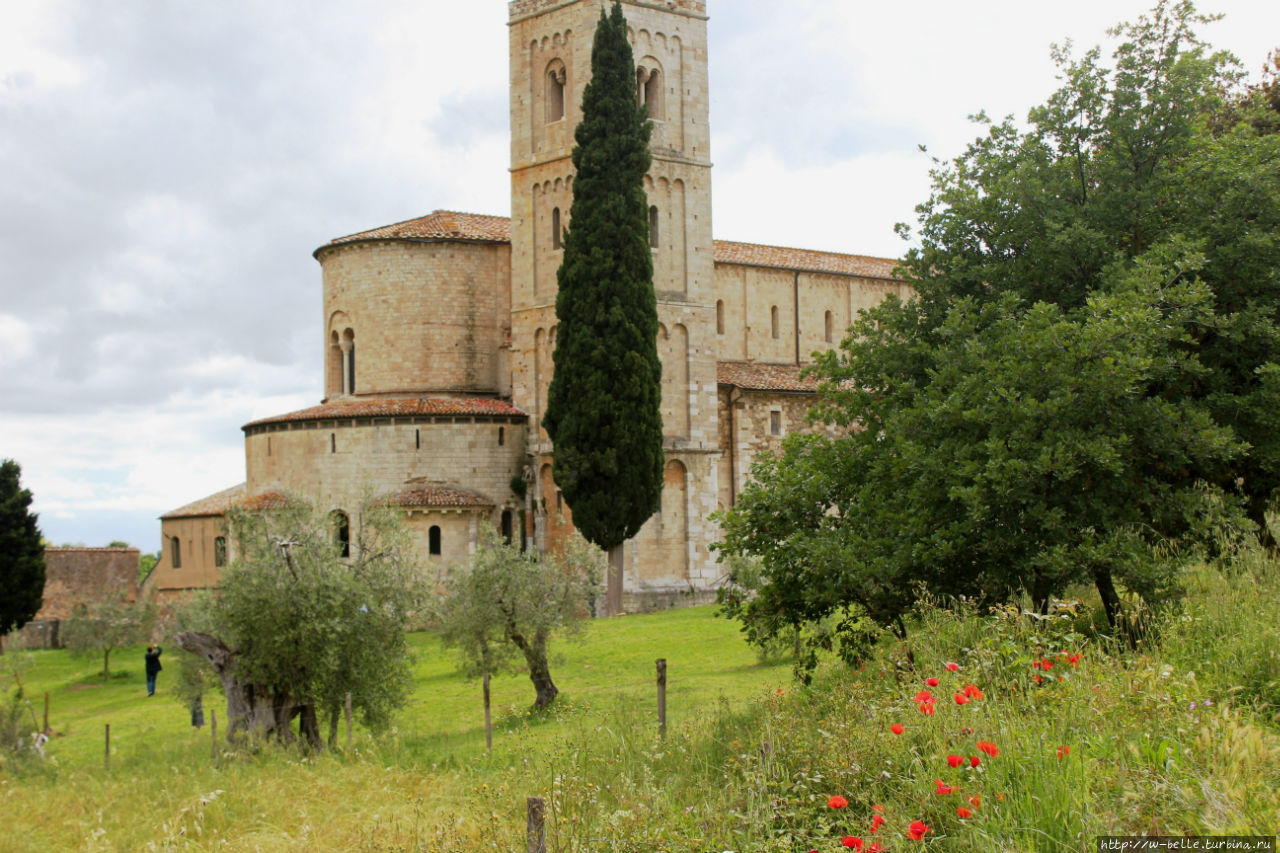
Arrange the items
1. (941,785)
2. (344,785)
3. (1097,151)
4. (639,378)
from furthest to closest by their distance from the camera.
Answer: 1. (639,378)
2. (1097,151)
3. (344,785)
4. (941,785)

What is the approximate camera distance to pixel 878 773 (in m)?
6.80

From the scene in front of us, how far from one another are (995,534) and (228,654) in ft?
31.7

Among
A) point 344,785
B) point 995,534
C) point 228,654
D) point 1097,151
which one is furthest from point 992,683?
point 228,654

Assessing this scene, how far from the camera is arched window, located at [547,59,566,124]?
3419 cm

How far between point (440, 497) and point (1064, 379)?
23.6 metres

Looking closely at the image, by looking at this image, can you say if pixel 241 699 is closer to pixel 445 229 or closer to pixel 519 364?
pixel 519 364

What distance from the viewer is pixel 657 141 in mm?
33938

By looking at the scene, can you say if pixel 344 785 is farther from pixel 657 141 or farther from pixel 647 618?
pixel 657 141

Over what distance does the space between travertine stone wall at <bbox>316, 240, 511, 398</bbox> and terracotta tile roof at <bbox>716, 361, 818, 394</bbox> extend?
7.40 m

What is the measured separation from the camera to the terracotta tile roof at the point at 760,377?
36662 millimetres

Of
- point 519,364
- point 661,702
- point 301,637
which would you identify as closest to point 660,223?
point 519,364

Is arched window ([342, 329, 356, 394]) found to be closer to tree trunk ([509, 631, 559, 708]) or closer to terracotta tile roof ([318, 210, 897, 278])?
terracotta tile roof ([318, 210, 897, 278])

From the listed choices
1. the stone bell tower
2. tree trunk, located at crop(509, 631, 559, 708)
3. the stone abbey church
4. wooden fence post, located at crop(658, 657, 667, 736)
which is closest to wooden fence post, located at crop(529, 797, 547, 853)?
wooden fence post, located at crop(658, 657, 667, 736)

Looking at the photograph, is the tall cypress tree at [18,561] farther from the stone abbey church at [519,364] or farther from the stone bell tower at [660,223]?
the stone bell tower at [660,223]
